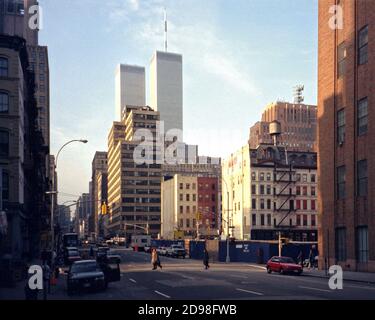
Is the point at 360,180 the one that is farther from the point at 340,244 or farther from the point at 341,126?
the point at 340,244

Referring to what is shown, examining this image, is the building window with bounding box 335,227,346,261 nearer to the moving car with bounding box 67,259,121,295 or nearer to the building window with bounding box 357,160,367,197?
the building window with bounding box 357,160,367,197

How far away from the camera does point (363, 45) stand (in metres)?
48.5

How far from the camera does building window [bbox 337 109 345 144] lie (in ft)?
170

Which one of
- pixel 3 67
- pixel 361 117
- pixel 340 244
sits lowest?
pixel 340 244

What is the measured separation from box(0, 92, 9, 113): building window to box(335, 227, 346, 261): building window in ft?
116

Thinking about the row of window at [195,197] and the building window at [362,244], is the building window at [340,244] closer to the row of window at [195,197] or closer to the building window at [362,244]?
the building window at [362,244]

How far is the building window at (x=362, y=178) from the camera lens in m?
47.5

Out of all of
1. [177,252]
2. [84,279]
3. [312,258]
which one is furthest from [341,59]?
[177,252]

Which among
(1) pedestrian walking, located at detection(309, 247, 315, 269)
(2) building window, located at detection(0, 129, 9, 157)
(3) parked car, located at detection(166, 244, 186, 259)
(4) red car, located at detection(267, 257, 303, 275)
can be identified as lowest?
(3) parked car, located at detection(166, 244, 186, 259)

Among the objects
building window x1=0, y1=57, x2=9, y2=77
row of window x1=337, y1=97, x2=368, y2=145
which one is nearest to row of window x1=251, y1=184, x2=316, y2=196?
row of window x1=337, y1=97, x2=368, y2=145

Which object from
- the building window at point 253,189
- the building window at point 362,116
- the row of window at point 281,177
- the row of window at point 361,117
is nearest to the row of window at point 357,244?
the row of window at point 361,117

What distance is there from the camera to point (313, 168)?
370ft

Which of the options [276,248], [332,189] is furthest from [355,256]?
[276,248]

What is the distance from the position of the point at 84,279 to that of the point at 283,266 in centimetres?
2071
